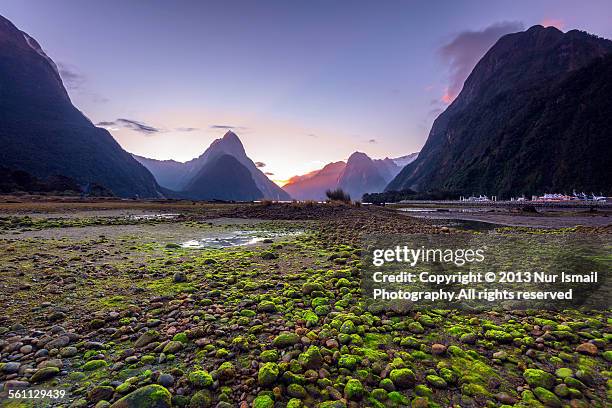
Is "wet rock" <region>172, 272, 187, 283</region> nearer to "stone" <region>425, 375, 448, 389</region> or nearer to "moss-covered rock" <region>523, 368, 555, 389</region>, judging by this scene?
"stone" <region>425, 375, 448, 389</region>

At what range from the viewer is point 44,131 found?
5349 inches

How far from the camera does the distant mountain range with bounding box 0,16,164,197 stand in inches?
4668

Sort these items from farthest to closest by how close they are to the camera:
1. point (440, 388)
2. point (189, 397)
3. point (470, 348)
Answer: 1. point (470, 348)
2. point (440, 388)
3. point (189, 397)

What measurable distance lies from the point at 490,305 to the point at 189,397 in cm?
624

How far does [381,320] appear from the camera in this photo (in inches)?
219

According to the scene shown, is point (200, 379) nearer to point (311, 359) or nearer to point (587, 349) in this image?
point (311, 359)

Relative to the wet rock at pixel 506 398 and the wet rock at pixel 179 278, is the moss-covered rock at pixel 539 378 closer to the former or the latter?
the wet rock at pixel 506 398

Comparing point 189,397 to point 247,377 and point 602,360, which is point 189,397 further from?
point 602,360

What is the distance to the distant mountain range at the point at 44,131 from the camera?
118562 mm

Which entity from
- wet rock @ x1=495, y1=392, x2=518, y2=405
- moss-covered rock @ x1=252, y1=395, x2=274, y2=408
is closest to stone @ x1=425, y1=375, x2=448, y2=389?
wet rock @ x1=495, y1=392, x2=518, y2=405

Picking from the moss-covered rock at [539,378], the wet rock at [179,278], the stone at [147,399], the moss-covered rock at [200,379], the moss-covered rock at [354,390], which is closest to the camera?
the stone at [147,399]

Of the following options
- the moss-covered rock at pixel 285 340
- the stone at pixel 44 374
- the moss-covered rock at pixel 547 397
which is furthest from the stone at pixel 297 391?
the stone at pixel 44 374

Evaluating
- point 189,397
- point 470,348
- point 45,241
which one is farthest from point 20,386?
point 45,241

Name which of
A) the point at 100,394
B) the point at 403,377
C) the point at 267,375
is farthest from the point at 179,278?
the point at 403,377
